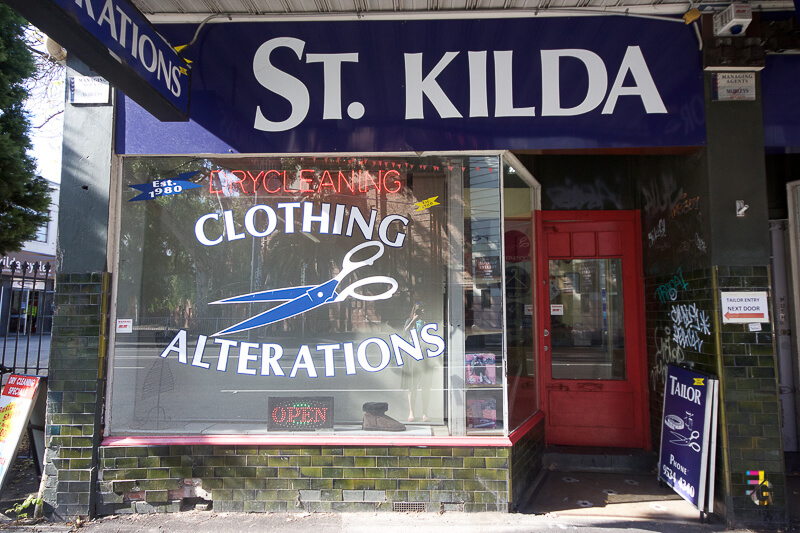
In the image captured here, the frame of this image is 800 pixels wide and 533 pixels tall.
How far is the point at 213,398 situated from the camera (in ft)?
14.3

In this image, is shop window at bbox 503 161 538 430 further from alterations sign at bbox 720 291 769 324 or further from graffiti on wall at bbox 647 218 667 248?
alterations sign at bbox 720 291 769 324

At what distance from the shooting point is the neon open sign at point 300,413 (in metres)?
4.32

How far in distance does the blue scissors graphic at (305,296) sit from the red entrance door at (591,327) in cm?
218

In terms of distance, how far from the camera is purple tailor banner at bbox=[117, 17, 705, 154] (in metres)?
4.30

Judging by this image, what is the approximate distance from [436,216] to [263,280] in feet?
5.46

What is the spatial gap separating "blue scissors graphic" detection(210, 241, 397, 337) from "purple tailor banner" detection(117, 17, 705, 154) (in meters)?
1.14

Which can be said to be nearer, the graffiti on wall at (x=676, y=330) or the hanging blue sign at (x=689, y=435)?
the hanging blue sign at (x=689, y=435)

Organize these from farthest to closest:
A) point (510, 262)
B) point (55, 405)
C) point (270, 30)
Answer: point (510, 262)
point (270, 30)
point (55, 405)

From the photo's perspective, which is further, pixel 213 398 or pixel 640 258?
pixel 640 258

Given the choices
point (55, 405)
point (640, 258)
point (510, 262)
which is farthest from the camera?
point (640, 258)

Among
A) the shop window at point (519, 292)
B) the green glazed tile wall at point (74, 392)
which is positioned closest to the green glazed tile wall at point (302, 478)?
the green glazed tile wall at point (74, 392)

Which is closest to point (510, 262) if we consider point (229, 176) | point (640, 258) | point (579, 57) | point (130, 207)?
point (640, 258)

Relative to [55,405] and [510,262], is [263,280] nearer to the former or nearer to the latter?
[55,405]

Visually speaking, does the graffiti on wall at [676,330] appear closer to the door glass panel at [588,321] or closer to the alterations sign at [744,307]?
the alterations sign at [744,307]
